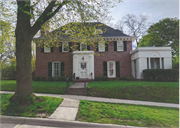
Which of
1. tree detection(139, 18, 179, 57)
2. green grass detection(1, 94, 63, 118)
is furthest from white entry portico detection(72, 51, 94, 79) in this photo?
tree detection(139, 18, 179, 57)

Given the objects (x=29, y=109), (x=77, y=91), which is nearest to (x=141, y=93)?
(x=77, y=91)

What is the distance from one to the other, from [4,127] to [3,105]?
170 cm

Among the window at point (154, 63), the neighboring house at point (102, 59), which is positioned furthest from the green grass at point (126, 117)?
the window at point (154, 63)

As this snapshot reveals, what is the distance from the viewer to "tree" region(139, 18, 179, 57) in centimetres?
2102

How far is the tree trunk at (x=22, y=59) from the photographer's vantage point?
18.1 ft

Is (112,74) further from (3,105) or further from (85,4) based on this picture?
(3,105)

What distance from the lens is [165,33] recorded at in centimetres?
2178

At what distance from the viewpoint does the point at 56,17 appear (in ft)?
24.6

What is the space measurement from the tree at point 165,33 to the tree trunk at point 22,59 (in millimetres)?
21578

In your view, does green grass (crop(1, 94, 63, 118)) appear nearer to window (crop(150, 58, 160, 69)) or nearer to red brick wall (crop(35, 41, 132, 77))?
red brick wall (crop(35, 41, 132, 77))

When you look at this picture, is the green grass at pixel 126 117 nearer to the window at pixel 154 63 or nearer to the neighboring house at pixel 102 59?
the neighboring house at pixel 102 59

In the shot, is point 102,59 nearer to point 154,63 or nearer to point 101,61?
point 101,61

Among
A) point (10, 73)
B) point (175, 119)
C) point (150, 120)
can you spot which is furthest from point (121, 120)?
point (10, 73)

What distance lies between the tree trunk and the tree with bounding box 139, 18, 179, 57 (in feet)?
70.8
